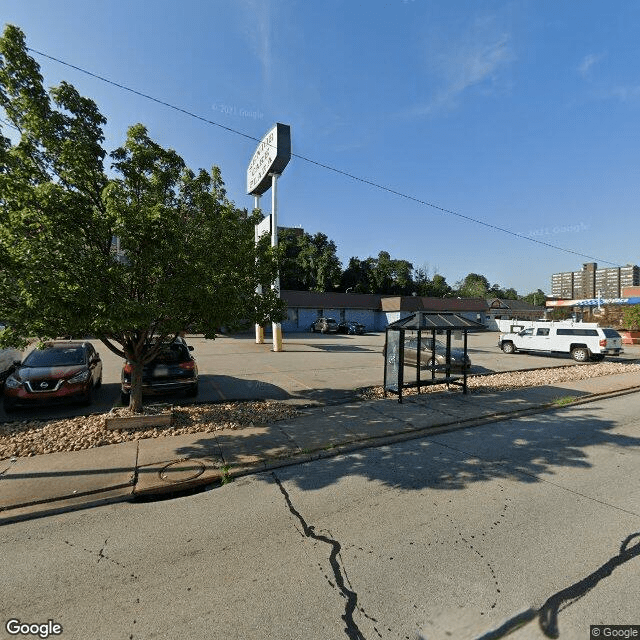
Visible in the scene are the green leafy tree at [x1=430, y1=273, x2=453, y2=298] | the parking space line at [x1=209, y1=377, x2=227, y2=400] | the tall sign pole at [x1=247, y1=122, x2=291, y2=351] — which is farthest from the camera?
the green leafy tree at [x1=430, y1=273, x2=453, y2=298]

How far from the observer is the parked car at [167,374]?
8781mm

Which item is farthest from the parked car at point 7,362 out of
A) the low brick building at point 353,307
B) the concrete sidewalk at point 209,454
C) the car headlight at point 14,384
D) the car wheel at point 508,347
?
the low brick building at point 353,307

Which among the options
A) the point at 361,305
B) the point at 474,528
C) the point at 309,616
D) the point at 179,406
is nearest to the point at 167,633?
the point at 309,616

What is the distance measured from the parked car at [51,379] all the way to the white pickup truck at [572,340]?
2097cm

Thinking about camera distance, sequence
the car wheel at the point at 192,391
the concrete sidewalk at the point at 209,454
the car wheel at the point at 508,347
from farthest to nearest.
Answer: the car wheel at the point at 508,347, the car wheel at the point at 192,391, the concrete sidewalk at the point at 209,454

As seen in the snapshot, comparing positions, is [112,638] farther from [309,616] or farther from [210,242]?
[210,242]

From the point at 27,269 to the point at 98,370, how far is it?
19.9 feet

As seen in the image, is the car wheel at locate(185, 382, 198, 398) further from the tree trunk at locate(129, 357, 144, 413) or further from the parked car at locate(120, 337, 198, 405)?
the tree trunk at locate(129, 357, 144, 413)

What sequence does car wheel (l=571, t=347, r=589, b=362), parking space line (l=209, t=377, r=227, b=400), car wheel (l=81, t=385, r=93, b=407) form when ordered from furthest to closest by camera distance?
car wheel (l=571, t=347, r=589, b=362), parking space line (l=209, t=377, r=227, b=400), car wheel (l=81, t=385, r=93, b=407)

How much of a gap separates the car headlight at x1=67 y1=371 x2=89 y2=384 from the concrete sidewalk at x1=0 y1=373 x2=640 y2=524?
2.91m

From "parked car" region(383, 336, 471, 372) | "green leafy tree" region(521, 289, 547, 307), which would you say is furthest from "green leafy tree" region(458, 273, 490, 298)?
"parked car" region(383, 336, 471, 372)

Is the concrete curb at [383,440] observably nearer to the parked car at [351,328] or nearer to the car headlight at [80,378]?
the car headlight at [80,378]

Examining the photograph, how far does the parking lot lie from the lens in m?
9.67

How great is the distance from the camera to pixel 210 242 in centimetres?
682
